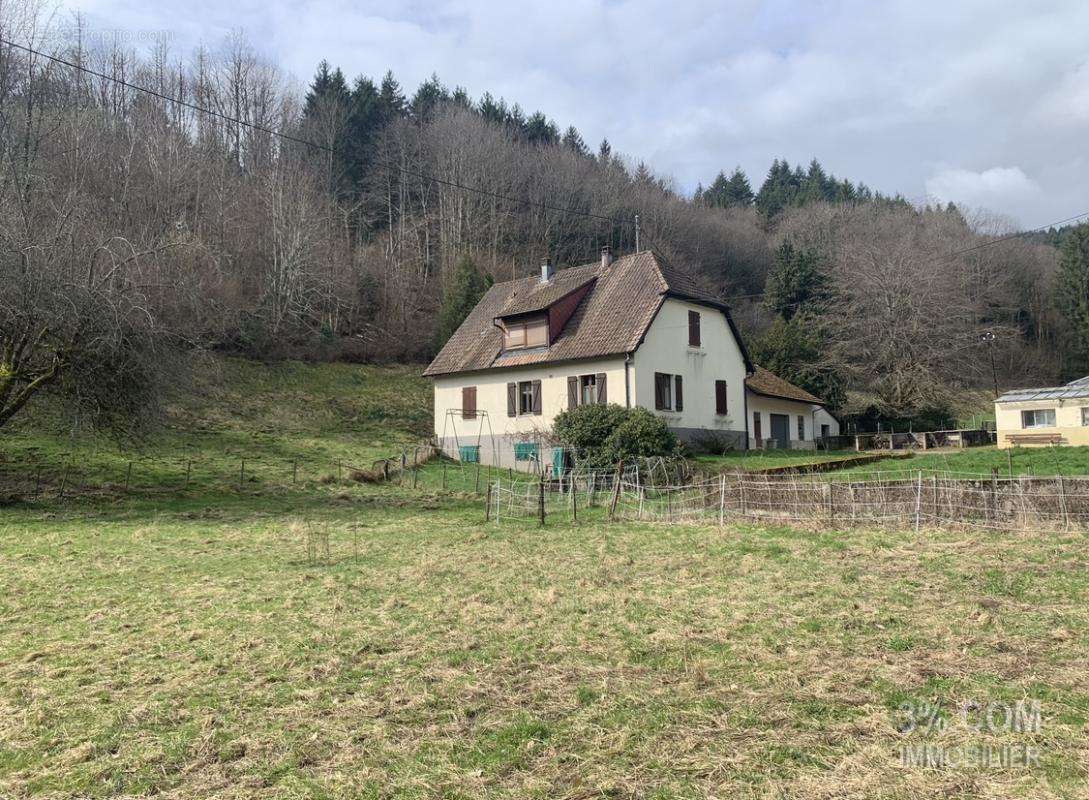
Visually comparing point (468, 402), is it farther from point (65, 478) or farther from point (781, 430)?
point (65, 478)

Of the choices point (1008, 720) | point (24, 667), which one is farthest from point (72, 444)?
point (1008, 720)

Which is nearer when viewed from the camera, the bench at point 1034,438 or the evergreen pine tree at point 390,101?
the bench at point 1034,438

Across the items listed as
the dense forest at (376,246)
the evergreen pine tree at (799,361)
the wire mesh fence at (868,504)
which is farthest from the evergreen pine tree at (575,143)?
the wire mesh fence at (868,504)

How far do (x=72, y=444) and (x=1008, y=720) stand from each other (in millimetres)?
26911

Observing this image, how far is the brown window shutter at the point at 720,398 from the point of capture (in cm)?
3322

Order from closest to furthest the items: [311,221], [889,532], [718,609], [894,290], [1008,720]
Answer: [1008,720] → [718,609] → [889,532] → [311,221] → [894,290]

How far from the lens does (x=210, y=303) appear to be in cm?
2983

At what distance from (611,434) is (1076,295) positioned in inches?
2203

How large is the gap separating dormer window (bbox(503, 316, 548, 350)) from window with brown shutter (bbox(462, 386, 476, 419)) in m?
2.51

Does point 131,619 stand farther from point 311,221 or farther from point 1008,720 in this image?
point 311,221

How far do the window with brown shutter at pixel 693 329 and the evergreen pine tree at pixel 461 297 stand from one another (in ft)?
49.8

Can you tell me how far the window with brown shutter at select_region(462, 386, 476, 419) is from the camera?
3425 cm

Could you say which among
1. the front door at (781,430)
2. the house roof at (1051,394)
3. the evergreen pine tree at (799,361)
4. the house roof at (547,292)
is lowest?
the front door at (781,430)

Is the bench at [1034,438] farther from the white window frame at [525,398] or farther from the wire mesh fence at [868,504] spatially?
the wire mesh fence at [868,504]
